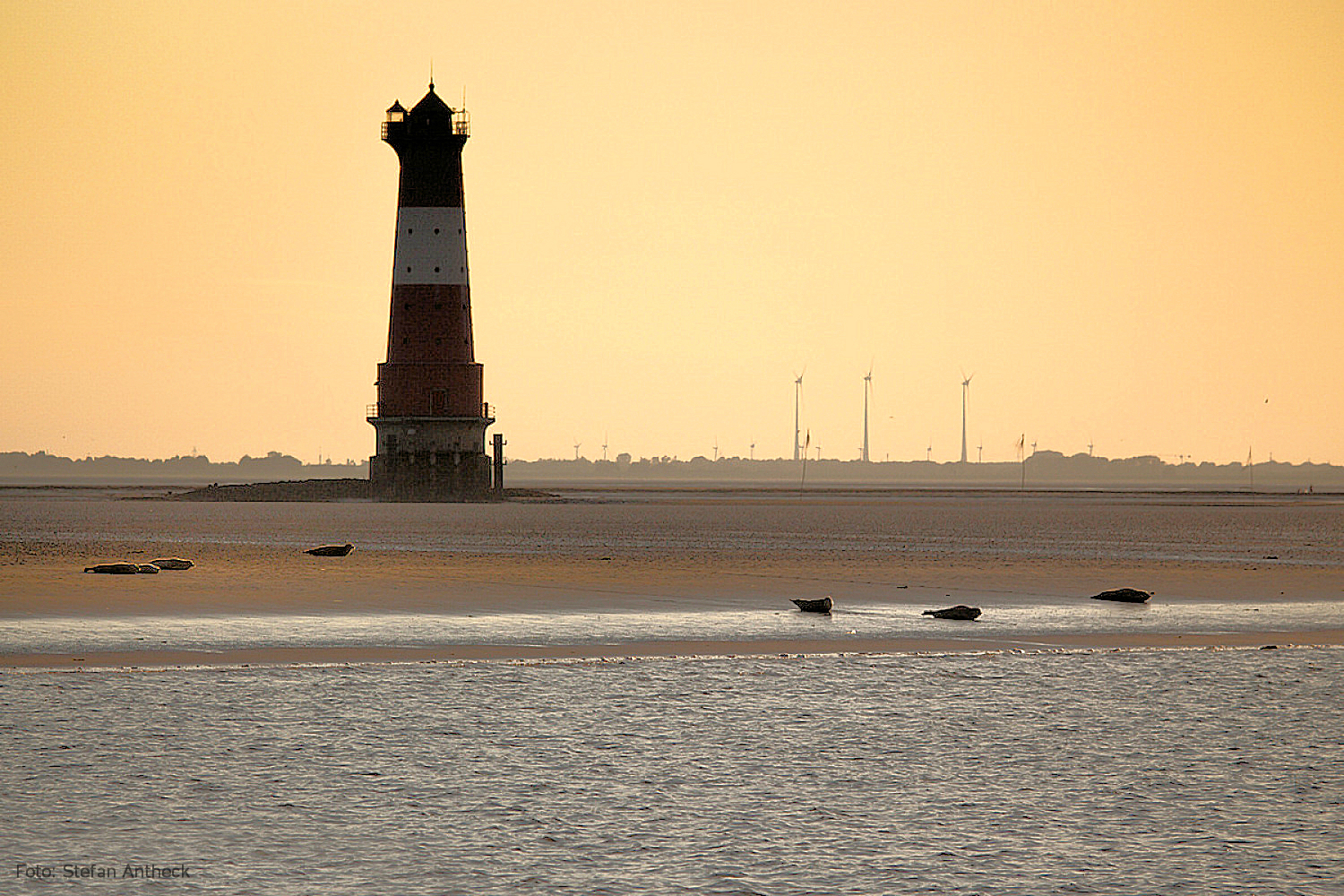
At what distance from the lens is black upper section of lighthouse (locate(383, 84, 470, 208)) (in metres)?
74.9

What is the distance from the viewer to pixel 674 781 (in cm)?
1084

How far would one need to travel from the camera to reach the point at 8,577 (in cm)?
2989

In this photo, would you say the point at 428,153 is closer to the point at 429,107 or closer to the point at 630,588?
the point at 429,107

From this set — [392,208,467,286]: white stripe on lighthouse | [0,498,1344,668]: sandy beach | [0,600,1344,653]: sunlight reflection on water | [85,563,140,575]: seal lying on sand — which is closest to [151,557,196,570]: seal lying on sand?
[0,498,1344,668]: sandy beach

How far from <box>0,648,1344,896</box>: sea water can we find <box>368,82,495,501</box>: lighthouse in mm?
60403

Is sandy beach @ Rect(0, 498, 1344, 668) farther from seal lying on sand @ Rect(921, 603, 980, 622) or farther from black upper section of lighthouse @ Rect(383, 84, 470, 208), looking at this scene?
black upper section of lighthouse @ Rect(383, 84, 470, 208)

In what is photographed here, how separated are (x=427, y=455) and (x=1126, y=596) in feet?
192

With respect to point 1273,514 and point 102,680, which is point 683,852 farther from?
point 1273,514

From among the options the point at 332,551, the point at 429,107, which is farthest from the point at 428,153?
the point at 332,551

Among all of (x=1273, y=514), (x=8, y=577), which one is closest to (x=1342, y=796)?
(x=8, y=577)

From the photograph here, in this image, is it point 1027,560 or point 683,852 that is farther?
point 1027,560

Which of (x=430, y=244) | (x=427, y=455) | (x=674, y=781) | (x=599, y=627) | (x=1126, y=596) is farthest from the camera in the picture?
(x=427, y=455)

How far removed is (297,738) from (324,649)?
6.41m

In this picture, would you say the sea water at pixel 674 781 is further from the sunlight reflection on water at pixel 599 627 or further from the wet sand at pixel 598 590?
the sunlight reflection on water at pixel 599 627
